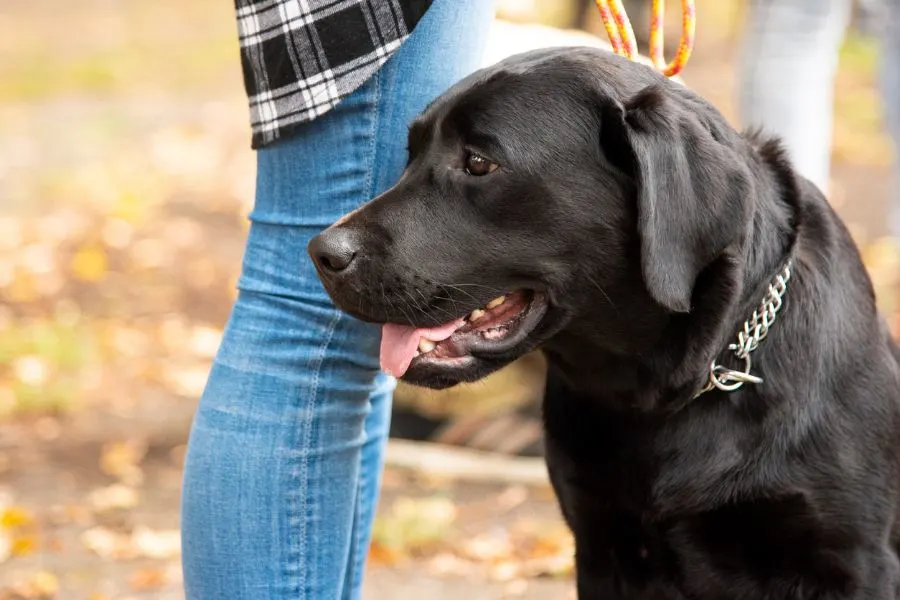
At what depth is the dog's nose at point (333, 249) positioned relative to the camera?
2.24 metres

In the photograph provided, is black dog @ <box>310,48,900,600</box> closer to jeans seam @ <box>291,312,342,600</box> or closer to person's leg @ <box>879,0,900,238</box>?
jeans seam @ <box>291,312,342,600</box>

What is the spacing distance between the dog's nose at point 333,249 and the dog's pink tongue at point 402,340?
200 millimetres

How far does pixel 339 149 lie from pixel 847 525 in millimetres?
1211

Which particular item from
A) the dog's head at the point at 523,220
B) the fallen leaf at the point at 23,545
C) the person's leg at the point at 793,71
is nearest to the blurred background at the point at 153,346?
the fallen leaf at the point at 23,545

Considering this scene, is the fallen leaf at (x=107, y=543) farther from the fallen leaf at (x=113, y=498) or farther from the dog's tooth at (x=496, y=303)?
the dog's tooth at (x=496, y=303)

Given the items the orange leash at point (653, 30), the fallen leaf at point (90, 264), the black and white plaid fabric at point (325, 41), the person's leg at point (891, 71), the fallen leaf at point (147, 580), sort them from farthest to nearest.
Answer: the fallen leaf at point (90, 264) → the person's leg at point (891, 71) → the fallen leaf at point (147, 580) → the orange leash at point (653, 30) → the black and white plaid fabric at point (325, 41)

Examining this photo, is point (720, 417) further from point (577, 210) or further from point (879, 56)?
point (879, 56)

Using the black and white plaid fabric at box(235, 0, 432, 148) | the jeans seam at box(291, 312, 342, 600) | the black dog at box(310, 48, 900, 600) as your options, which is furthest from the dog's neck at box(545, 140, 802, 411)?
the black and white plaid fabric at box(235, 0, 432, 148)

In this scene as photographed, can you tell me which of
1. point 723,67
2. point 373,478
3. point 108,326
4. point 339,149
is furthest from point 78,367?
point 723,67

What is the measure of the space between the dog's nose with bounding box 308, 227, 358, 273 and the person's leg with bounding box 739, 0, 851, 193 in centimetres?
234

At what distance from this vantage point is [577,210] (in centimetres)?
236

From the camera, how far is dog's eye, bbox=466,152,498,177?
237cm

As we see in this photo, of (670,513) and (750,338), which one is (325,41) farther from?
(670,513)

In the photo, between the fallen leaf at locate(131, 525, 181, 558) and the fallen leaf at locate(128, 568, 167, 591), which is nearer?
the fallen leaf at locate(128, 568, 167, 591)
